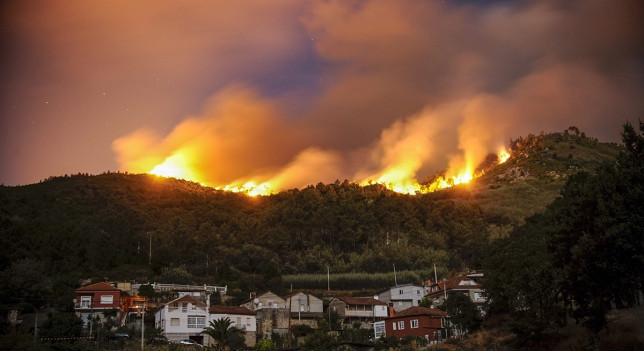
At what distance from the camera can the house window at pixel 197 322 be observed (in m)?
69.5

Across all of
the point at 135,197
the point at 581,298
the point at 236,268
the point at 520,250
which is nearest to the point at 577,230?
the point at 581,298

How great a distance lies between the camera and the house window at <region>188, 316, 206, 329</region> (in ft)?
228

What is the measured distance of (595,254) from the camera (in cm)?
2934

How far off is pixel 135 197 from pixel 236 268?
48.2 metres

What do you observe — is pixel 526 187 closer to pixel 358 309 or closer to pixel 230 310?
pixel 358 309

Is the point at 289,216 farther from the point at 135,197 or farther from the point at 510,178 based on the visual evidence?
the point at 510,178

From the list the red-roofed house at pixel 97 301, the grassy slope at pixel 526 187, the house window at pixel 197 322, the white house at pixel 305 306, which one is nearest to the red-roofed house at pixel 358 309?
the white house at pixel 305 306

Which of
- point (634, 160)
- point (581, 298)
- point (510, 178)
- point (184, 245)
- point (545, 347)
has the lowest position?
point (545, 347)

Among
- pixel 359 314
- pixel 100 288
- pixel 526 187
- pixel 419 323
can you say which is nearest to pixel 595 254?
pixel 419 323

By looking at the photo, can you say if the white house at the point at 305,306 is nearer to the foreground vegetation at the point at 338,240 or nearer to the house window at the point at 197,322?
the foreground vegetation at the point at 338,240

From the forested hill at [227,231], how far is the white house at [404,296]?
1373cm

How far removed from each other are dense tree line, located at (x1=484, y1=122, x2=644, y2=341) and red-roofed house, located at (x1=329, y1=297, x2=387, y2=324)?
142ft

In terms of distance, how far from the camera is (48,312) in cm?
6756

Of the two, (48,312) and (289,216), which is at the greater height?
(289,216)
